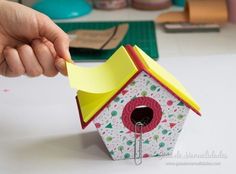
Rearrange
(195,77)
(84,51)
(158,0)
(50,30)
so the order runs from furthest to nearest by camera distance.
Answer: (158,0), (84,51), (195,77), (50,30)

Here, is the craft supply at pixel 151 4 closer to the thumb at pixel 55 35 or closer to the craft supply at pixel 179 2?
the craft supply at pixel 179 2

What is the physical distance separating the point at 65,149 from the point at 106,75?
0.13 m

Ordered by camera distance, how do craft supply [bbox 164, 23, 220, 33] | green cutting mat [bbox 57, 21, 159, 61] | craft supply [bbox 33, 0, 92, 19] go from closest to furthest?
green cutting mat [bbox 57, 21, 159, 61], craft supply [bbox 164, 23, 220, 33], craft supply [bbox 33, 0, 92, 19]

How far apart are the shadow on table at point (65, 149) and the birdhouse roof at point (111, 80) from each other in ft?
0.21

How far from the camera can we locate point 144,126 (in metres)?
0.56

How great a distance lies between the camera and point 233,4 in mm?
1044

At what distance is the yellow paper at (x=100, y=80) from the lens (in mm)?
529

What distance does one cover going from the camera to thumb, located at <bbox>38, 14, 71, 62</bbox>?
65cm

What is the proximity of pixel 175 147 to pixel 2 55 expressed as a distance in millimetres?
325

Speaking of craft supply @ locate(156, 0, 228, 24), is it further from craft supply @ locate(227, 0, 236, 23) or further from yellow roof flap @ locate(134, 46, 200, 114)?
yellow roof flap @ locate(134, 46, 200, 114)

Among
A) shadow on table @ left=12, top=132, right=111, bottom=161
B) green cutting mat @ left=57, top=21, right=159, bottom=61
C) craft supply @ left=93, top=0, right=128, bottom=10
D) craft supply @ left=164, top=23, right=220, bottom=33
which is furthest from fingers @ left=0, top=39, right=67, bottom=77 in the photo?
craft supply @ left=93, top=0, right=128, bottom=10

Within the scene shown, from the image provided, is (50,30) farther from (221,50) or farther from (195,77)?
(221,50)

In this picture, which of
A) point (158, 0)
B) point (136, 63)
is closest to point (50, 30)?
point (136, 63)

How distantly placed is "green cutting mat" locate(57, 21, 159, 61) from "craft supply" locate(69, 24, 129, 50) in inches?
0.6
